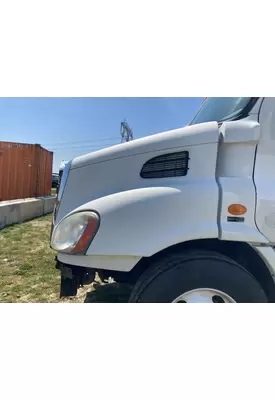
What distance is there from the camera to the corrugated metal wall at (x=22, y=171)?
696 centimetres

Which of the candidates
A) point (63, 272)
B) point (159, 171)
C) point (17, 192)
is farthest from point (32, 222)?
point (159, 171)

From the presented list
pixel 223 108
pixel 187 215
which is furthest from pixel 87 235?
pixel 223 108

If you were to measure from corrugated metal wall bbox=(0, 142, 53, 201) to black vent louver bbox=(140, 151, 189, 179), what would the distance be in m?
6.64

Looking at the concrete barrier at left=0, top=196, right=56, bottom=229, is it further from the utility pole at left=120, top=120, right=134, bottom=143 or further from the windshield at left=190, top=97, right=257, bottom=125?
the windshield at left=190, top=97, right=257, bottom=125

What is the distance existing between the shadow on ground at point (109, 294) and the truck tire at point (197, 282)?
1291 millimetres

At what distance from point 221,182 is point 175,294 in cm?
83

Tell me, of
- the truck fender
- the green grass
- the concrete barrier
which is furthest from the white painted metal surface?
the concrete barrier

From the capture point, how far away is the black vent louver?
1638mm

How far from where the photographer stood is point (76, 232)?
1604 millimetres

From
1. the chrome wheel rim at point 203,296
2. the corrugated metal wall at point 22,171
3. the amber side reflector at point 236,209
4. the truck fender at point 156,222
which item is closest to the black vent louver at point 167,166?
the truck fender at point 156,222

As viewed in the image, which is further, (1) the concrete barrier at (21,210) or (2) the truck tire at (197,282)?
(1) the concrete barrier at (21,210)

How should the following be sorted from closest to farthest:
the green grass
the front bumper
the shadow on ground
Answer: the front bumper → the shadow on ground → the green grass

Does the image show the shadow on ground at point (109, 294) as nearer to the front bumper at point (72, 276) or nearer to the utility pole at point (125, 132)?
the front bumper at point (72, 276)

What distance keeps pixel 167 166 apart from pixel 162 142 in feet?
0.62
